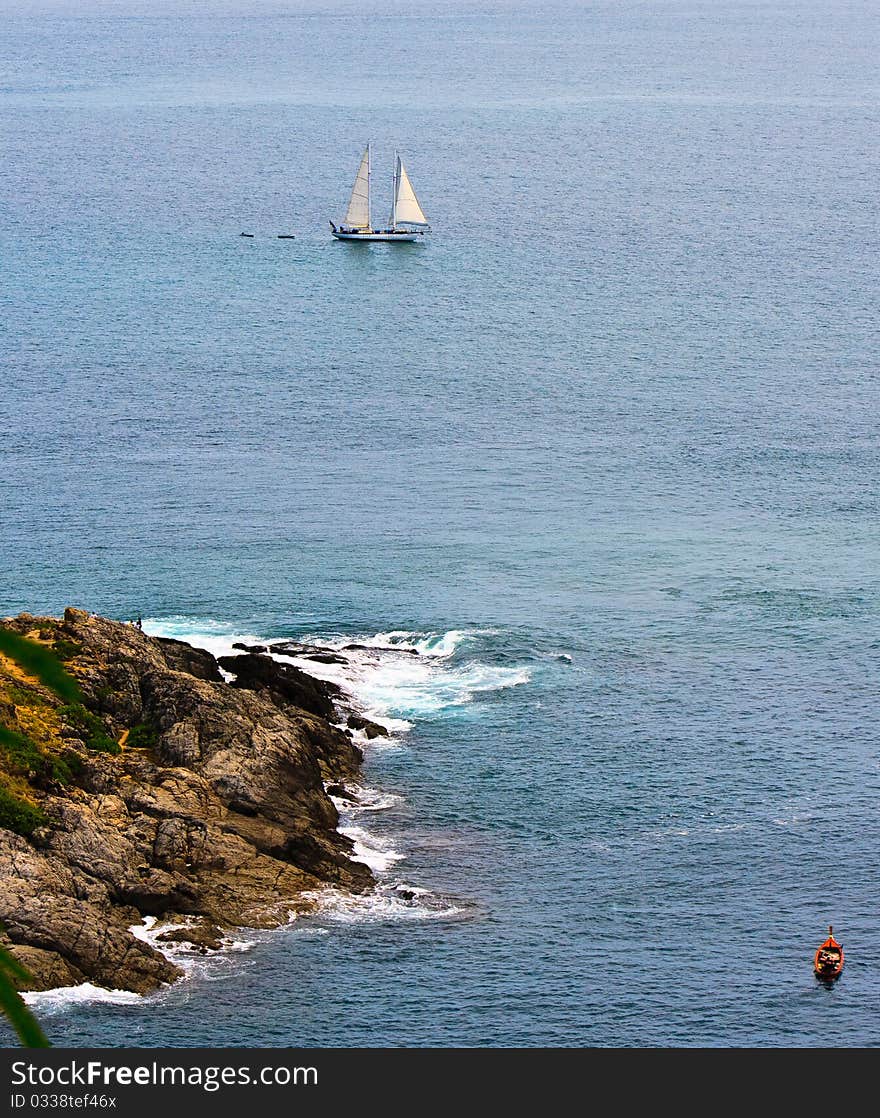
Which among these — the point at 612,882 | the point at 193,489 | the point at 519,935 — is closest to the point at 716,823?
the point at 612,882

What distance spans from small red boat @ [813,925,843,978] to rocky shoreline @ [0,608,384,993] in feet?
88.6

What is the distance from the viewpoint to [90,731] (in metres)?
114

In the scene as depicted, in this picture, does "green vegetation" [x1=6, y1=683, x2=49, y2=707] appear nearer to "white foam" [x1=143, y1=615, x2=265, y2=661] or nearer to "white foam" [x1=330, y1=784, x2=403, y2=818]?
"white foam" [x1=330, y1=784, x2=403, y2=818]

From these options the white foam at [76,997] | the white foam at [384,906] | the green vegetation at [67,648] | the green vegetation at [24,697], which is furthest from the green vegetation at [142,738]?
the white foam at [76,997]

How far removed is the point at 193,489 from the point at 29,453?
66.7 ft

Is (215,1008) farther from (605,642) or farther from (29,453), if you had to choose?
(29,453)

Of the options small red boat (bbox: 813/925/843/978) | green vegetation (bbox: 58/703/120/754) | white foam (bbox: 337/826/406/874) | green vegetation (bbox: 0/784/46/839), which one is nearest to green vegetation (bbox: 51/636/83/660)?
green vegetation (bbox: 58/703/120/754)

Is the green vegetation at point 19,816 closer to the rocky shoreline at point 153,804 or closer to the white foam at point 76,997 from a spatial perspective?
the rocky shoreline at point 153,804

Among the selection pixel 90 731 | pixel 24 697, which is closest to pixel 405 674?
pixel 90 731

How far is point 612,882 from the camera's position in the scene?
365 feet

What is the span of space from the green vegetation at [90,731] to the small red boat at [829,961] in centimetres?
4379

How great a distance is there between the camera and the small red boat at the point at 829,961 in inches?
3959

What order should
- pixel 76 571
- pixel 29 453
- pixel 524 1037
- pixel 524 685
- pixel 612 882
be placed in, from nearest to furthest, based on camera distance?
pixel 524 1037
pixel 612 882
pixel 524 685
pixel 76 571
pixel 29 453
